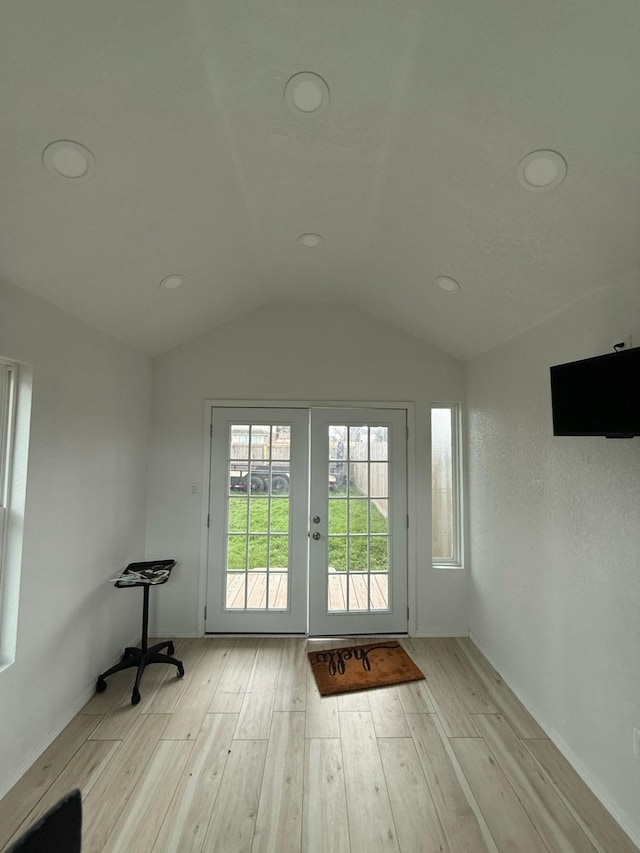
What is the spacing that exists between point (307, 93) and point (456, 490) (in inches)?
113

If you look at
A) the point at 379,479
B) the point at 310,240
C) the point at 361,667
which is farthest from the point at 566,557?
the point at 310,240

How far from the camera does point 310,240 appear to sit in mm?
2264

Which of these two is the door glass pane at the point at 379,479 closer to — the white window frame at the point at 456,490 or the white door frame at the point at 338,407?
the white door frame at the point at 338,407

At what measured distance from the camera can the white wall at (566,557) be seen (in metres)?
1.58

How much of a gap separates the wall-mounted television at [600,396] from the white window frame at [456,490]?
60.3 inches

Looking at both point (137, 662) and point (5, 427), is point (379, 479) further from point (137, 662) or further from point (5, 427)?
point (5, 427)

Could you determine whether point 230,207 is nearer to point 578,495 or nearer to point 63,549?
point 63,549

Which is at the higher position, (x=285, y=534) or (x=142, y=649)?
(x=285, y=534)

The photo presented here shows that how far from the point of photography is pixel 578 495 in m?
1.86

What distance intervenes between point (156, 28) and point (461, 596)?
12.2 ft

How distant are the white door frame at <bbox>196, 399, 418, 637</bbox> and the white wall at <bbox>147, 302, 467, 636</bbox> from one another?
36 mm

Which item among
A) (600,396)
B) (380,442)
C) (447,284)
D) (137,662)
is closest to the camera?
(600,396)

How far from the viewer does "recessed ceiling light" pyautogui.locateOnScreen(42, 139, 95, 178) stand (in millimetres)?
1285

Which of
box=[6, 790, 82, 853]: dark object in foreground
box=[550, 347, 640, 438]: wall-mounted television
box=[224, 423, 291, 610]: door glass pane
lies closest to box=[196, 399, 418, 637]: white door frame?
box=[224, 423, 291, 610]: door glass pane
